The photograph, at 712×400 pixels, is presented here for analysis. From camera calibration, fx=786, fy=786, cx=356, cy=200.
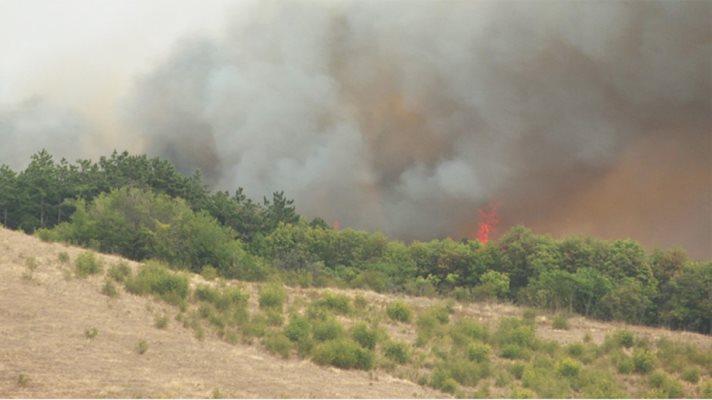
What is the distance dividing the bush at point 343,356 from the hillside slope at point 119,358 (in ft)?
1.68

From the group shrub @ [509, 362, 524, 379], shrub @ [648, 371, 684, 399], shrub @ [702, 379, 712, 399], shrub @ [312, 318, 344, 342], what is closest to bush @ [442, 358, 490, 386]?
shrub @ [509, 362, 524, 379]

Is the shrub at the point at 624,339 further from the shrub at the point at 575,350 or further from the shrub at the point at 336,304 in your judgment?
the shrub at the point at 336,304

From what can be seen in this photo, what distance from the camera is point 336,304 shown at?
106 ft

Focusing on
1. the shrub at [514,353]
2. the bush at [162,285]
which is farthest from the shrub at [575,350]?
the bush at [162,285]

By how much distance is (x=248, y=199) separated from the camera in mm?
79438

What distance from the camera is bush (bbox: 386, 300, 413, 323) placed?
3309 centimetres

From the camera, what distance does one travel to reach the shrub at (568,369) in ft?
87.2

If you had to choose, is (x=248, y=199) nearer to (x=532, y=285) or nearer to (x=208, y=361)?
(x=532, y=285)

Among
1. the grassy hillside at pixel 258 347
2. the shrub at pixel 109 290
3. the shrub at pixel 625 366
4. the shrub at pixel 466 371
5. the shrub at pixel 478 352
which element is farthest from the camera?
the shrub at pixel 625 366

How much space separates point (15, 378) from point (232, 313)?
10.2m

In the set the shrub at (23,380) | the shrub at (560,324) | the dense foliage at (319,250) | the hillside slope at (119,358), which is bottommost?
the shrub at (23,380)

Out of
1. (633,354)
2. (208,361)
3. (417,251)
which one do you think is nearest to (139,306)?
(208,361)

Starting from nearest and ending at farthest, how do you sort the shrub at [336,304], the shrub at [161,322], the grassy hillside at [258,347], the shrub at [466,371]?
the grassy hillside at [258,347] → the shrub at [161,322] → the shrub at [466,371] → the shrub at [336,304]

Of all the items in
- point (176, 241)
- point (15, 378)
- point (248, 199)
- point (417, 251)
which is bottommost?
point (15, 378)
